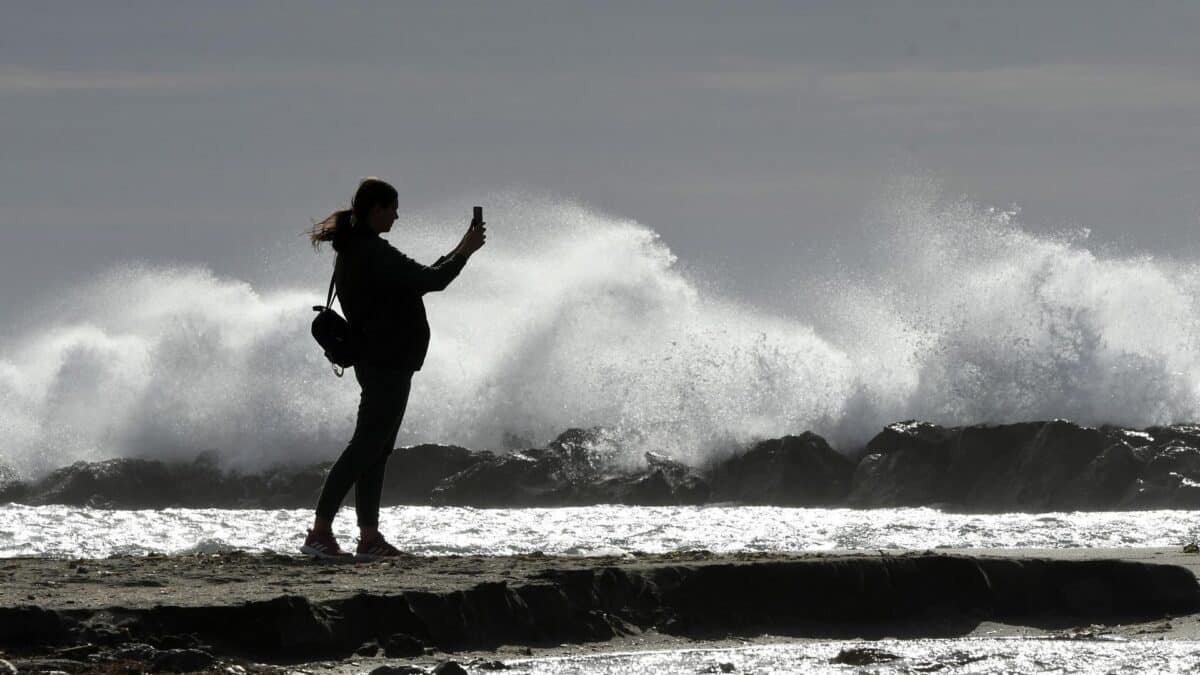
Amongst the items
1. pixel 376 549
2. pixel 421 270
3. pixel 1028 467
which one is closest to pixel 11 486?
pixel 1028 467

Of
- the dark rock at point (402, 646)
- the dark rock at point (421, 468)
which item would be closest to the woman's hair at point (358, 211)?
the dark rock at point (402, 646)

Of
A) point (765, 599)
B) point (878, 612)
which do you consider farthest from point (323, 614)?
point (878, 612)

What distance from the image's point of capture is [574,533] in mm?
13133

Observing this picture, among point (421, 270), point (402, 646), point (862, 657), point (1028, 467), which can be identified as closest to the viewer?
point (402, 646)

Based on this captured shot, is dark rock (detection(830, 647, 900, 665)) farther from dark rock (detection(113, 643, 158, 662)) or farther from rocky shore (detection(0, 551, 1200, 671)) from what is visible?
dark rock (detection(113, 643, 158, 662))

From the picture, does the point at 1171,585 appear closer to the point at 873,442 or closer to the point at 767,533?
the point at 767,533

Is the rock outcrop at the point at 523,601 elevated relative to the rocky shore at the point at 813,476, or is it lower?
lower

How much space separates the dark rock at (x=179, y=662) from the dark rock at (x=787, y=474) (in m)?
19.2

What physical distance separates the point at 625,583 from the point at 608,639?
1.13 feet

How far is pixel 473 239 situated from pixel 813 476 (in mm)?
18571

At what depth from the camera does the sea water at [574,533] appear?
1091 cm

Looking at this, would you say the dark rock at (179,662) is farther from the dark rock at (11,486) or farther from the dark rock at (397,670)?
the dark rock at (11,486)

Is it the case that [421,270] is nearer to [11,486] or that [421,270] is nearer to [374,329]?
[374,329]

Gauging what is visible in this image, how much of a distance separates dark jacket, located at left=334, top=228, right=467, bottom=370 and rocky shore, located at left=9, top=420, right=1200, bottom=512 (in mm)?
16058
